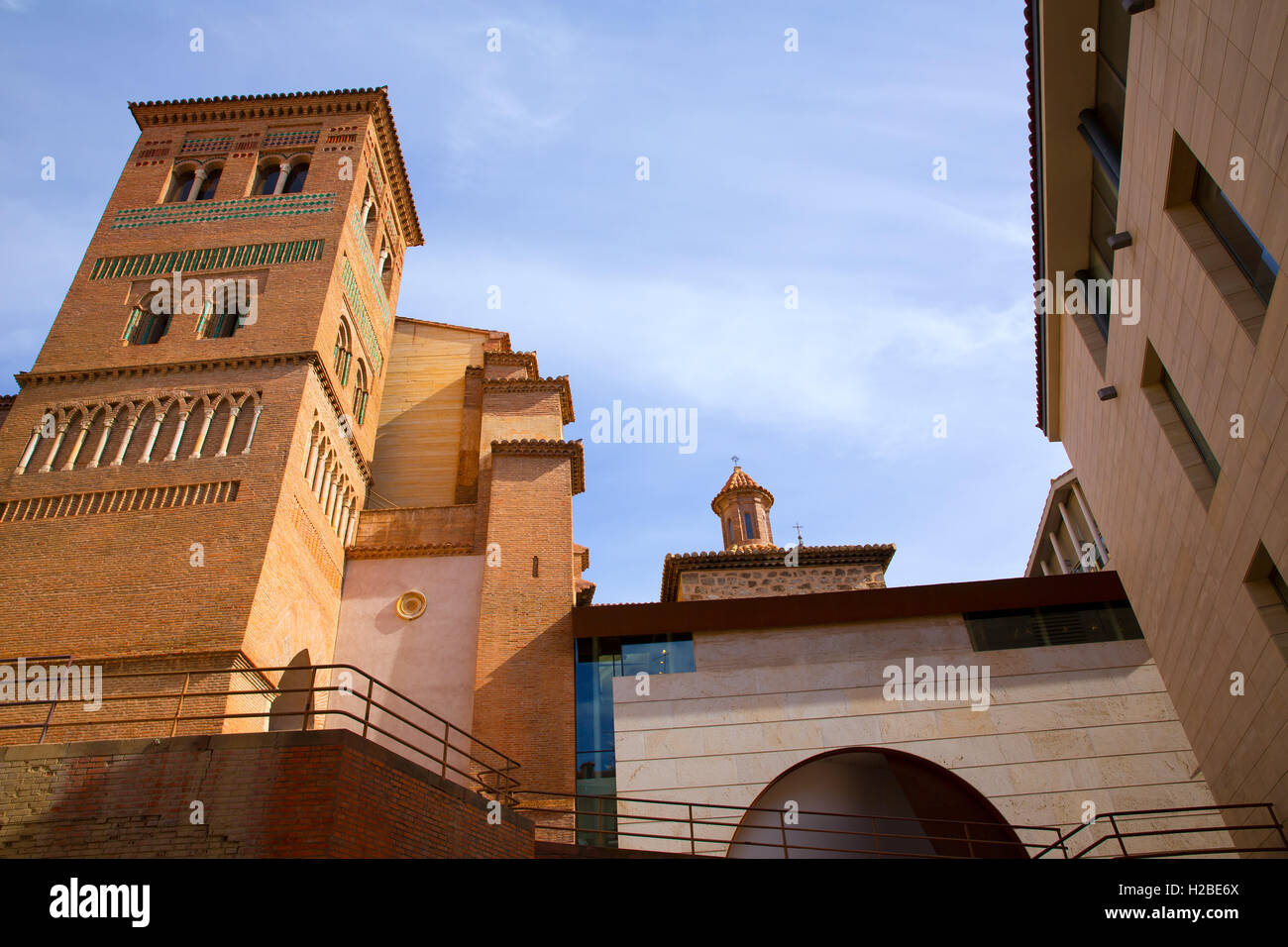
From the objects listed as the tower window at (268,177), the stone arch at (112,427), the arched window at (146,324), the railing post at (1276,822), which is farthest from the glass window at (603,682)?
the tower window at (268,177)

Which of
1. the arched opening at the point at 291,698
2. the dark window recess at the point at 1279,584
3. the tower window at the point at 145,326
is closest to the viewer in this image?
the dark window recess at the point at 1279,584

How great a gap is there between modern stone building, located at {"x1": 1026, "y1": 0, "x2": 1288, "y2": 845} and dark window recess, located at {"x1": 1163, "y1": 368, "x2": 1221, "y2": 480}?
3 cm

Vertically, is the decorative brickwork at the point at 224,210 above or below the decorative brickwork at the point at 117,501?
above

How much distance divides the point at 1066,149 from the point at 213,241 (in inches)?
689

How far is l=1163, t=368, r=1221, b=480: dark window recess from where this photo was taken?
10867 mm

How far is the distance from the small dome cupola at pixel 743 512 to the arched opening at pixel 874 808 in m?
12.3

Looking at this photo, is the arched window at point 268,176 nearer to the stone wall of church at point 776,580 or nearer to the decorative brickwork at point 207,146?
the decorative brickwork at point 207,146

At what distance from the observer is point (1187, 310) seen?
10.2 metres

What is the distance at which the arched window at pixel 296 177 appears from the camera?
22266 millimetres

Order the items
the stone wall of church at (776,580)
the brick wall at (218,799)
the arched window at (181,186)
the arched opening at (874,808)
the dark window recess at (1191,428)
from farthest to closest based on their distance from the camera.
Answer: the arched window at (181,186) → the stone wall of church at (776,580) → the arched opening at (874,808) → the dark window recess at (1191,428) → the brick wall at (218,799)

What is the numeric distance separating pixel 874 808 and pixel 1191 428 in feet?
28.2

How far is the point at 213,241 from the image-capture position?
20.3 metres

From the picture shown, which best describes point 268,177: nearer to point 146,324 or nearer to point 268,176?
point 268,176
